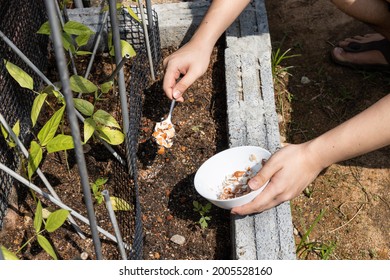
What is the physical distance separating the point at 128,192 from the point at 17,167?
380 millimetres

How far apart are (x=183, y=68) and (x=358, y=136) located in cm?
58

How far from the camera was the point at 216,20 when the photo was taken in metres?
1.97

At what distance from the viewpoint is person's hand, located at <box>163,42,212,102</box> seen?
5.68 feet

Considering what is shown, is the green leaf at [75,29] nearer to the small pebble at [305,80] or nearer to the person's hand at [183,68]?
the person's hand at [183,68]

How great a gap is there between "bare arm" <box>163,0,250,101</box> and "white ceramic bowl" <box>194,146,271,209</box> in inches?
A: 8.8

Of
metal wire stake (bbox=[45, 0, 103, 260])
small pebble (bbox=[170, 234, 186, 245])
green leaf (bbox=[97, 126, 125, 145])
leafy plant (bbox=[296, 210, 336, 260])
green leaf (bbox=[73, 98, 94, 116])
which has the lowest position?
leafy plant (bbox=[296, 210, 336, 260])

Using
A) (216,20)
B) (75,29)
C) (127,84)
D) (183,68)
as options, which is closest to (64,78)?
(75,29)

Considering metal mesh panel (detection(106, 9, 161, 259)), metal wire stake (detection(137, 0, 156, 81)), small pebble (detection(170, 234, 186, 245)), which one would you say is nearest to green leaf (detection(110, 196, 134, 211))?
metal mesh panel (detection(106, 9, 161, 259))

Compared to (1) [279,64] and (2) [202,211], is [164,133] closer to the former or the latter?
(2) [202,211]

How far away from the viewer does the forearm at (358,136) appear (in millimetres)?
1598

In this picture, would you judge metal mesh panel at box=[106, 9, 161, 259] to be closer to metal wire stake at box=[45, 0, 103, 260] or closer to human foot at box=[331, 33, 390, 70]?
metal wire stake at box=[45, 0, 103, 260]

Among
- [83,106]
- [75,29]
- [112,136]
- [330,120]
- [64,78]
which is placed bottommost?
[330,120]

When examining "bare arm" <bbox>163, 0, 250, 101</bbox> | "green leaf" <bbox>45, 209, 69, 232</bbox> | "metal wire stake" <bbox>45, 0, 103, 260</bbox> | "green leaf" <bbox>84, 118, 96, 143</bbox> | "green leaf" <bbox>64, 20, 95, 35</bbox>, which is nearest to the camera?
"metal wire stake" <bbox>45, 0, 103, 260</bbox>

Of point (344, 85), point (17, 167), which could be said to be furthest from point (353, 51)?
point (17, 167)
